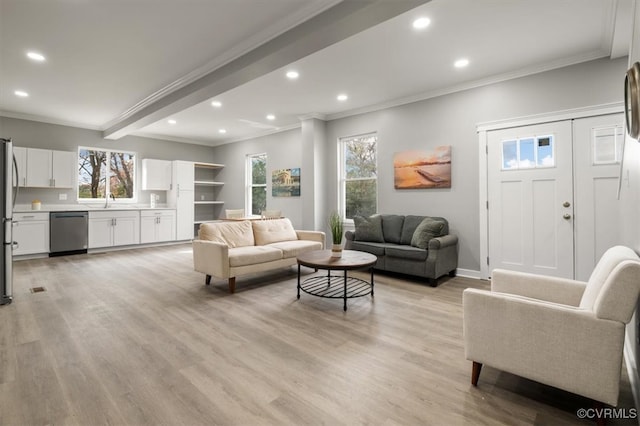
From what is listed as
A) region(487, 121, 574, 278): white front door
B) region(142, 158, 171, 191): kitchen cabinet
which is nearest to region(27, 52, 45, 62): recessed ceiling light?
region(142, 158, 171, 191): kitchen cabinet

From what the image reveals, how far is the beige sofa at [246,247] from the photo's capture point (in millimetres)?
3699

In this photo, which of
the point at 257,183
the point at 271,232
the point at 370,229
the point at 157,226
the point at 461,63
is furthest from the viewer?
the point at 257,183

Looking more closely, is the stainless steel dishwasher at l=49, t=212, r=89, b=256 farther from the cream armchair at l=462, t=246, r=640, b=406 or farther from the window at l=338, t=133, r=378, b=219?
the cream armchair at l=462, t=246, r=640, b=406

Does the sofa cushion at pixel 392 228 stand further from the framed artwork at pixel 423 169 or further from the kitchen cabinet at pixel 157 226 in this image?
the kitchen cabinet at pixel 157 226

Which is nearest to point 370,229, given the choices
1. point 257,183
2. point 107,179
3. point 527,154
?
point 527,154

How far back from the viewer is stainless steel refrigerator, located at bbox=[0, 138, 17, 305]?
3.21 m

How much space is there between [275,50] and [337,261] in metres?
2.24

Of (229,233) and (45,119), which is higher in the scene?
(45,119)

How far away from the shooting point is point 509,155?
13.4 ft

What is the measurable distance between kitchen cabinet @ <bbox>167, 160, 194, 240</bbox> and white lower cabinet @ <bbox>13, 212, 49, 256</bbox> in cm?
249

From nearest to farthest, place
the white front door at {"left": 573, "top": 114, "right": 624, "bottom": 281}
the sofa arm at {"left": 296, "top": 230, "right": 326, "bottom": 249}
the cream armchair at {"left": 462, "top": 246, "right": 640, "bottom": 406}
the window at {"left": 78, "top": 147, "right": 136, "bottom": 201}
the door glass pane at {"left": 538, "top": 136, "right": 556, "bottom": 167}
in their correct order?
the cream armchair at {"left": 462, "top": 246, "right": 640, "bottom": 406}
the white front door at {"left": 573, "top": 114, "right": 624, "bottom": 281}
the door glass pane at {"left": 538, "top": 136, "right": 556, "bottom": 167}
the sofa arm at {"left": 296, "top": 230, "right": 326, "bottom": 249}
the window at {"left": 78, "top": 147, "right": 136, "bottom": 201}

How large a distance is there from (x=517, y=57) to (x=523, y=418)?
12.3 feet

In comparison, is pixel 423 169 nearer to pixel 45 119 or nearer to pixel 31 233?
pixel 31 233

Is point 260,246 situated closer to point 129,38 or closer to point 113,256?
point 129,38
